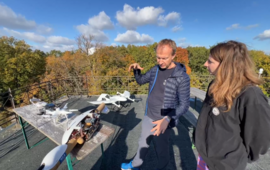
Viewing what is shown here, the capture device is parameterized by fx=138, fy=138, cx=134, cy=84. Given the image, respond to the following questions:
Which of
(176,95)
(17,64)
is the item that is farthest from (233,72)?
(17,64)

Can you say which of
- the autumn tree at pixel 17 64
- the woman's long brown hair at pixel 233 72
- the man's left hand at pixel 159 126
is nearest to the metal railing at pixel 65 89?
the woman's long brown hair at pixel 233 72

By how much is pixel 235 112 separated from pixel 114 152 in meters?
2.23

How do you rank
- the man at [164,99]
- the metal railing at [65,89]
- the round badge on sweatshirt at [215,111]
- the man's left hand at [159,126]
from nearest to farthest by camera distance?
the round badge on sweatshirt at [215,111], the man's left hand at [159,126], the man at [164,99], the metal railing at [65,89]

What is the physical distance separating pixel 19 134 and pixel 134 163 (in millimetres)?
3037

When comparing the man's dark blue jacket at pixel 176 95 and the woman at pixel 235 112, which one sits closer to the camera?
the woman at pixel 235 112

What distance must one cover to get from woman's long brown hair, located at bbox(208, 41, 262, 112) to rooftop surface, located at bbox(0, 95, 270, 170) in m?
1.75

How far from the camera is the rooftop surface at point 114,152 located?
7.38 feet

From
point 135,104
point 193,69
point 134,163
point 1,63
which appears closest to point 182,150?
point 134,163

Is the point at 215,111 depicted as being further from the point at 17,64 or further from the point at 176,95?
the point at 17,64

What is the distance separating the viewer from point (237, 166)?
1.01 meters

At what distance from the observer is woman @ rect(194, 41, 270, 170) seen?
0.86 m

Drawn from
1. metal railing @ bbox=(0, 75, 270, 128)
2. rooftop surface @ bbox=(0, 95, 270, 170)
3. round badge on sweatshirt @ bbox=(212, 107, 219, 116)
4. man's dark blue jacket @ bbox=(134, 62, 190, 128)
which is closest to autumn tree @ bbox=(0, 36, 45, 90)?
metal railing @ bbox=(0, 75, 270, 128)

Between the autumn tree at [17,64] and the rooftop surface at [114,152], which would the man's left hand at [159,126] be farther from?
the autumn tree at [17,64]

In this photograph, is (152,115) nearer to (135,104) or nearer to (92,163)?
(92,163)
